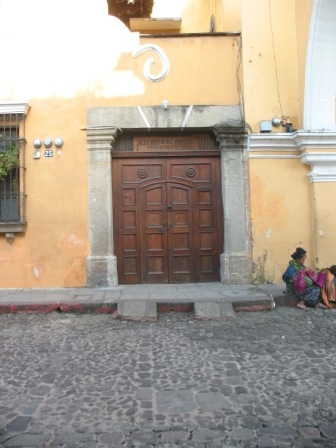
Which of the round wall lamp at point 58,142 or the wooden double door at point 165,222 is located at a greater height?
the round wall lamp at point 58,142

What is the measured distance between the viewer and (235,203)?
22.8 feet

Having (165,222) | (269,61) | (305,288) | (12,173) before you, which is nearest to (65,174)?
(12,173)

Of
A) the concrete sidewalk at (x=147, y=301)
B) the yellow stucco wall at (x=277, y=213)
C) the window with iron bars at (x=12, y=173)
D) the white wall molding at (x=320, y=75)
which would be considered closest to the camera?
the concrete sidewalk at (x=147, y=301)

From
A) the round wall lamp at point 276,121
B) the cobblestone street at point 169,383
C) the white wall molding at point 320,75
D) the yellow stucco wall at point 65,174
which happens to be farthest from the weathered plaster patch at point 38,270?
the white wall molding at point 320,75

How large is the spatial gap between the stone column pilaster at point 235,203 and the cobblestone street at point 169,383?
1.62 metres

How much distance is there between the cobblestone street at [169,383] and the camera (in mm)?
2646

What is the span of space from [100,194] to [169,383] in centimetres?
409

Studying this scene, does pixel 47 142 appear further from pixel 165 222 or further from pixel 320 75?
pixel 320 75

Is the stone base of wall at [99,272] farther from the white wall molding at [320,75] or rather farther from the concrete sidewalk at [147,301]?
the white wall molding at [320,75]

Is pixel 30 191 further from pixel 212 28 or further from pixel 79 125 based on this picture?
pixel 212 28

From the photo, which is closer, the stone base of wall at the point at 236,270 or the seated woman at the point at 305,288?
the seated woman at the point at 305,288

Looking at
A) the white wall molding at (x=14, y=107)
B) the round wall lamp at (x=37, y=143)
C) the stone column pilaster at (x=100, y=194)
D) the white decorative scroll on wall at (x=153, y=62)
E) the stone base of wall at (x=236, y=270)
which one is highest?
the white decorative scroll on wall at (x=153, y=62)

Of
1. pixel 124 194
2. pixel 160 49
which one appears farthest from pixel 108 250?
pixel 160 49

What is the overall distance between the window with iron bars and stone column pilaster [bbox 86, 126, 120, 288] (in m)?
1.13
